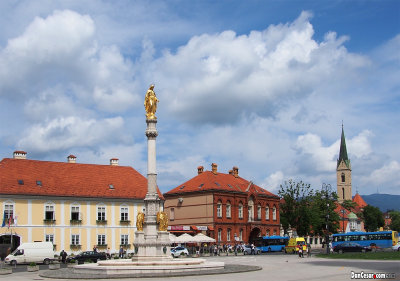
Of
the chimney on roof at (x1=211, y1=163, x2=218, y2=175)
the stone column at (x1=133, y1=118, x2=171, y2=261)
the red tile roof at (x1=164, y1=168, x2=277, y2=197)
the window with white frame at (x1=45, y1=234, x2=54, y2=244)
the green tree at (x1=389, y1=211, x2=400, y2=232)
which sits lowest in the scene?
the green tree at (x1=389, y1=211, x2=400, y2=232)

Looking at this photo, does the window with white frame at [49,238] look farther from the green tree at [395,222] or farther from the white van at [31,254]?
A: the green tree at [395,222]

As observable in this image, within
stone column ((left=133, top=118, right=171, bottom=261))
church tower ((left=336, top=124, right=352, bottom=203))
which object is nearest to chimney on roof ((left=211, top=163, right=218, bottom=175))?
stone column ((left=133, top=118, right=171, bottom=261))

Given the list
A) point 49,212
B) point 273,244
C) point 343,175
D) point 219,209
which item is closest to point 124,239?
point 49,212

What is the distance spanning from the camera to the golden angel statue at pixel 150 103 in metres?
36.0

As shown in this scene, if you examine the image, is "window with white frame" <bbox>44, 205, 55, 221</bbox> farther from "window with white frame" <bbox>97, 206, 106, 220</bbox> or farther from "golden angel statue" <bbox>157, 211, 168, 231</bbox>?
"golden angel statue" <bbox>157, 211, 168, 231</bbox>

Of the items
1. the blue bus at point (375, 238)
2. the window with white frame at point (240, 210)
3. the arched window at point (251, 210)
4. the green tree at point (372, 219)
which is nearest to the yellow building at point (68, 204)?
the window with white frame at point (240, 210)

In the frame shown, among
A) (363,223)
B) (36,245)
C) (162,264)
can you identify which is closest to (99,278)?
(162,264)

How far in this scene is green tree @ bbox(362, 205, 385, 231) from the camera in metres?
145

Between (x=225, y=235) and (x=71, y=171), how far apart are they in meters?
24.6

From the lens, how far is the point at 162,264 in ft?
99.3

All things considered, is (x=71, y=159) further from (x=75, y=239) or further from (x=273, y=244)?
(x=273, y=244)

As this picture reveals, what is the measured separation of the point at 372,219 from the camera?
475 ft

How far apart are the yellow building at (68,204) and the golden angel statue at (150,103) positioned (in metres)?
23.8

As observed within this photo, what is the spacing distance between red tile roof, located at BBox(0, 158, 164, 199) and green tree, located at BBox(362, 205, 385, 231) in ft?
319
